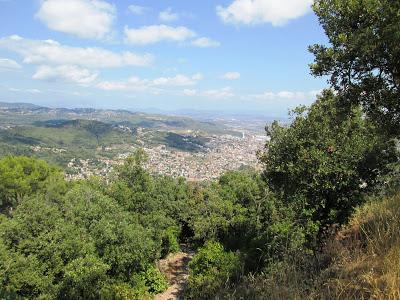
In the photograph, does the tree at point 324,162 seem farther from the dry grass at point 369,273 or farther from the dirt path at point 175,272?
the dry grass at point 369,273

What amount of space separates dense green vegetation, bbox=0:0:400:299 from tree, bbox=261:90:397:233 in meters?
0.07

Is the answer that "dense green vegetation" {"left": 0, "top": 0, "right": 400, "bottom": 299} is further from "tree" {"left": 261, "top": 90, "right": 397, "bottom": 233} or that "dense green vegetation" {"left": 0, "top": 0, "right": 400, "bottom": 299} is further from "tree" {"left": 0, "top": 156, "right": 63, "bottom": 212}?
"tree" {"left": 0, "top": 156, "right": 63, "bottom": 212}

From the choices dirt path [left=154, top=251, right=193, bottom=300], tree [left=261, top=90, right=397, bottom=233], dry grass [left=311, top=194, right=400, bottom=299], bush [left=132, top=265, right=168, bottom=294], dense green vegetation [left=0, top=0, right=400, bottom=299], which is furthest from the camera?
bush [left=132, top=265, right=168, bottom=294]

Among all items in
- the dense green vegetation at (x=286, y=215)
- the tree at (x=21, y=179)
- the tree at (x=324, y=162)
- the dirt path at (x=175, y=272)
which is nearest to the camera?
the dense green vegetation at (x=286, y=215)

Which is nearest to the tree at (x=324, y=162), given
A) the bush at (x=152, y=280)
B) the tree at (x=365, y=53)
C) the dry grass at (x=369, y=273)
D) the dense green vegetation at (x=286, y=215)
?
the dense green vegetation at (x=286, y=215)

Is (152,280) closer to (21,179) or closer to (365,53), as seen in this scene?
(365,53)

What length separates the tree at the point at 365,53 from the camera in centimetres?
711

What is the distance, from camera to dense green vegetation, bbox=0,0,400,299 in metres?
7.02

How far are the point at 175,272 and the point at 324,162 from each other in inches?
682

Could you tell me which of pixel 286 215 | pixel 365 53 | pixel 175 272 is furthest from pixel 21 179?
pixel 365 53

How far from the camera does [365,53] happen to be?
7.23 meters

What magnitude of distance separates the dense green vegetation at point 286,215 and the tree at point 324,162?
69 millimetres

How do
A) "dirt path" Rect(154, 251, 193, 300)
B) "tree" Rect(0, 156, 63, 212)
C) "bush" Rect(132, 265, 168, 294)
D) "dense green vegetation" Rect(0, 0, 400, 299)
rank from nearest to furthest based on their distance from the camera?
"dense green vegetation" Rect(0, 0, 400, 299) < "dirt path" Rect(154, 251, 193, 300) < "bush" Rect(132, 265, 168, 294) < "tree" Rect(0, 156, 63, 212)

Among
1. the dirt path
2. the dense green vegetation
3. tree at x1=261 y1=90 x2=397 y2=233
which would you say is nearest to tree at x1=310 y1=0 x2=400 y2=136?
the dense green vegetation
